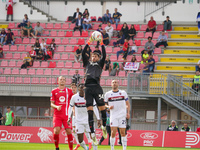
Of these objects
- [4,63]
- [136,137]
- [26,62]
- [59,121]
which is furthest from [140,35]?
[59,121]

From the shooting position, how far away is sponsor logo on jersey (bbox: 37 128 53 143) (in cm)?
2133

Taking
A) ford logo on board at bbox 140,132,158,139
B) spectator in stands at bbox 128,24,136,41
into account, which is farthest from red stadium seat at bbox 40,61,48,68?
ford logo on board at bbox 140,132,158,139

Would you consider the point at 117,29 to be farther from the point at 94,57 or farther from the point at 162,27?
the point at 94,57

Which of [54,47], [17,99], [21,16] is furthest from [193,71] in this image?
[21,16]

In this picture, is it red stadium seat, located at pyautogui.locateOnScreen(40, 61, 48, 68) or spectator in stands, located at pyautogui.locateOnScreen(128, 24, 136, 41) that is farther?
spectator in stands, located at pyautogui.locateOnScreen(128, 24, 136, 41)

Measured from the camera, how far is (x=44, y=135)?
21.4 metres

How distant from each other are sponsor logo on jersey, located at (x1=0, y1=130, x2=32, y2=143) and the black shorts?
30.2 feet

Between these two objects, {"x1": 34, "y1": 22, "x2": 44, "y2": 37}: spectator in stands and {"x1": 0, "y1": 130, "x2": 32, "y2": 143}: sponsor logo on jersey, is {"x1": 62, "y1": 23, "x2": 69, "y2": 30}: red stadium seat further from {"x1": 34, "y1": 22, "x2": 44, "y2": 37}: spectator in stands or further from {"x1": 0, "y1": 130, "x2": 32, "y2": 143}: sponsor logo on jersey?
{"x1": 0, "y1": 130, "x2": 32, "y2": 143}: sponsor logo on jersey

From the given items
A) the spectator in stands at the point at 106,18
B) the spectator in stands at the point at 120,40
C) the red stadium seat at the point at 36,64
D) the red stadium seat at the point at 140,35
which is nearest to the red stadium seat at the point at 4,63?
the red stadium seat at the point at 36,64

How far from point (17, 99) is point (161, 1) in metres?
12.5

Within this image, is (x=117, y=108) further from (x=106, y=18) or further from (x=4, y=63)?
(x=106, y=18)

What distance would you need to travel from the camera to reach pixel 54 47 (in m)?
30.2

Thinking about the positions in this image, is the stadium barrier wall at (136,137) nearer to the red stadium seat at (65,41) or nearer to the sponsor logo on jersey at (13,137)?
the sponsor logo on jersey at (13,137)

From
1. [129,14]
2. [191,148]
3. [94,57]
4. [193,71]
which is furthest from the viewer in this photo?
[129,14]
